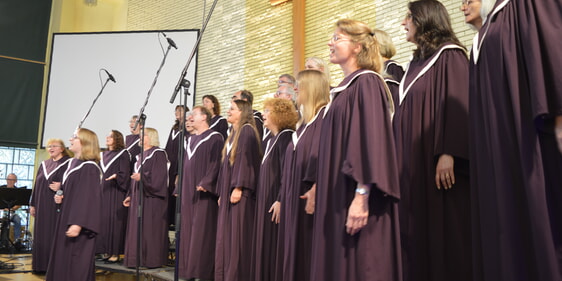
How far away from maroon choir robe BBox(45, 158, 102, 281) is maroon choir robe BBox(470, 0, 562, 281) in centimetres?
400

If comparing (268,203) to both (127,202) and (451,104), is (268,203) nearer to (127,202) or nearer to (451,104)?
(451,104)

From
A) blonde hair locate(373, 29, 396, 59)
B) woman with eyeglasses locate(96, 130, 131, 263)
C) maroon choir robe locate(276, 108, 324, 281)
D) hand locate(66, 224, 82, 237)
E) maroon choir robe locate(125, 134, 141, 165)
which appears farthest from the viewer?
maroon choir robe locate(125, 134, 141, 165)

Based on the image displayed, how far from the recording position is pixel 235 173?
204 inches

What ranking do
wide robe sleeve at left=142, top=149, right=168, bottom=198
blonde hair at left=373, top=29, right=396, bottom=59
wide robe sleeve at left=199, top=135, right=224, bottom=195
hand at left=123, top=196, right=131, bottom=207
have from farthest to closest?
hand at left=123, top=196, right=131, bottom=207 → wide robe sleeve at left=142, top=149, right=168, bottom=198 → wide robe sleeve at left=199, top=135, right=224, bottom=195 → blonde hair at left=373, top=29, right=396, bottom=59

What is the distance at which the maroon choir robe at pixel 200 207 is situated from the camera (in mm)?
5695

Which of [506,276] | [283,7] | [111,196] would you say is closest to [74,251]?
[111,196]

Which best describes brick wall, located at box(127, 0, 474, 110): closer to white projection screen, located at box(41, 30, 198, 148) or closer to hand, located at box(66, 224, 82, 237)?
white projection screen, located at box(41, 30, 198, 148)

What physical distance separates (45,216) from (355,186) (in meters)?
6.14

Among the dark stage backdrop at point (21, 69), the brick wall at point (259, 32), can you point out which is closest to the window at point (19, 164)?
the dark stage backdrop at point (21, 69)

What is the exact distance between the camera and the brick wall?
23.1 feet

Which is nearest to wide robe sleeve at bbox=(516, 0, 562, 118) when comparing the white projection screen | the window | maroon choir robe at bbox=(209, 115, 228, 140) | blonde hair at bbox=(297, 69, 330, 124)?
blonde hair at bbox=(297, 69, 330, 124)

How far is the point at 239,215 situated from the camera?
5.13 metres

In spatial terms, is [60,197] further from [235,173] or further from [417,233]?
[417,233]

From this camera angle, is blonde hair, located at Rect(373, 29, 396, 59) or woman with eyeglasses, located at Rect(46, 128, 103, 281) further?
woman with eyeglasses, located at Rect(46, 128, 103, 281)
